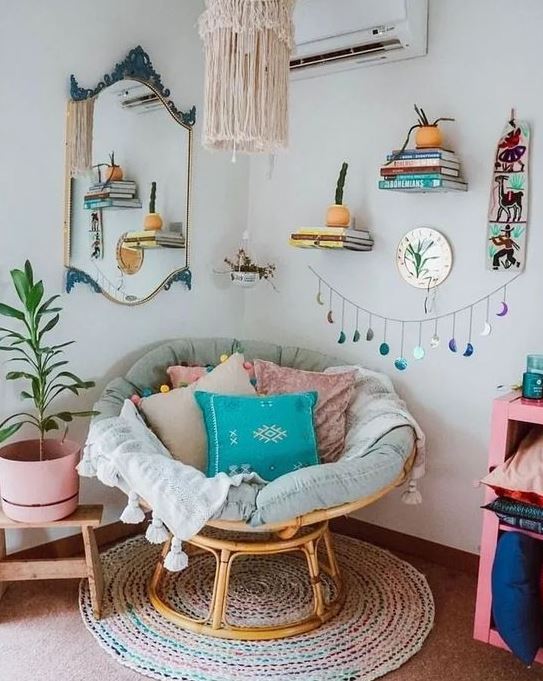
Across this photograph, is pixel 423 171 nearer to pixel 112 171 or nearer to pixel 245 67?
pixel 245 67

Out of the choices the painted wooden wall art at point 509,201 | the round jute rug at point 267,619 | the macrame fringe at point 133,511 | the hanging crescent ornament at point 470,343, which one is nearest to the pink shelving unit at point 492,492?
the round jute rug at point 267,619

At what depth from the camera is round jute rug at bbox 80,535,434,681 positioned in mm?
2021

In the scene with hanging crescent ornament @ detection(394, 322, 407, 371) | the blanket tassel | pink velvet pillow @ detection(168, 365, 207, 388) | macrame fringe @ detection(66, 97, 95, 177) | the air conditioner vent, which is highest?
the air conditioner vent

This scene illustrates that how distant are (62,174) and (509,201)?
1.58m

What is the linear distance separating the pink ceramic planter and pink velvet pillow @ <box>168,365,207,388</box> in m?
0.56

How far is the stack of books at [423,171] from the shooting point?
7.95 feet

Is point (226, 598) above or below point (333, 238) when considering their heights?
below

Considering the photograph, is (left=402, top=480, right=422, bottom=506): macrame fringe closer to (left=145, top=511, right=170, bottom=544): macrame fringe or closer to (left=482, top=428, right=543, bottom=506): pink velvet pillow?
(left=482, top=428, right=543, bottom=506): pink velvet pillow

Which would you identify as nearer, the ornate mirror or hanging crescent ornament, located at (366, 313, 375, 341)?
the ornate mirror

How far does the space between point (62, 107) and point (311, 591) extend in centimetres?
191

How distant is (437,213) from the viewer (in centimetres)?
264

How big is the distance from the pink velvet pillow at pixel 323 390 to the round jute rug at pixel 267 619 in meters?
0.48

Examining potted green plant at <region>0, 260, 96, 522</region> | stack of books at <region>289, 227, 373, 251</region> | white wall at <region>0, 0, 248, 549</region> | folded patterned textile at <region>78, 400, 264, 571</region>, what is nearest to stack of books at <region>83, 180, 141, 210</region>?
white wall at <region>0, 0, 248, 549</region>

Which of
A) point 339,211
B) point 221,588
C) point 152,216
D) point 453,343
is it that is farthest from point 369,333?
point 221,588
